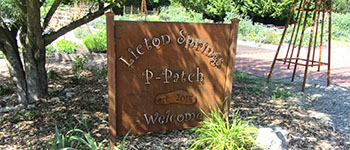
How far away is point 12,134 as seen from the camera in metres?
3.23

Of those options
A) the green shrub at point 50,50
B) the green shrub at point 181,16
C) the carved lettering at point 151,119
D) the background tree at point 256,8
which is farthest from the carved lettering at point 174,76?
the background tree at point 256,8

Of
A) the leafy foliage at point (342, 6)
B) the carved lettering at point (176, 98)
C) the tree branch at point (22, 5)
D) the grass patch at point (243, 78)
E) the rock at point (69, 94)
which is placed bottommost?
the rock at point (69, 94)

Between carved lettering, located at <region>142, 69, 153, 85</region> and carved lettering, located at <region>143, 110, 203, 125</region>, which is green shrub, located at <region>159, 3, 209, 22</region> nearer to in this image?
carved lettering, located at <region>143, 110, 203, 125</region>

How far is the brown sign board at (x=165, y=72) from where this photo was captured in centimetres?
286

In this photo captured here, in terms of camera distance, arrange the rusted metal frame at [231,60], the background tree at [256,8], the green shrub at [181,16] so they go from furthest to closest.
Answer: the background tree at [256,8] < the green shrub at [181,16] < the rusted metal frame at [231,60]

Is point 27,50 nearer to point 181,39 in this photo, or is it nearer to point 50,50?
point 181,39

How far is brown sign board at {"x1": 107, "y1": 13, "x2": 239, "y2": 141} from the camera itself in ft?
9.39

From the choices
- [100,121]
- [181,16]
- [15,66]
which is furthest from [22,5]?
[181,16]

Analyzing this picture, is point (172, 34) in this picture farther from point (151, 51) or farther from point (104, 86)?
point (104, 86)

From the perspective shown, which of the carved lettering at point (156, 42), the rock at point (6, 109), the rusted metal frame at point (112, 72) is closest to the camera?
the rusted metal frame at point (112, 72)

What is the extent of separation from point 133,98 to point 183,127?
2.65 ft

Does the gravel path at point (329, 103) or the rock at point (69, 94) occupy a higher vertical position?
the rock at point (69, 94)

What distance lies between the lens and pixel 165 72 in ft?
10.3

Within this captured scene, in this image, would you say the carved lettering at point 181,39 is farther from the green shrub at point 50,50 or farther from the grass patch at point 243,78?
the green shrub at point 50,50
